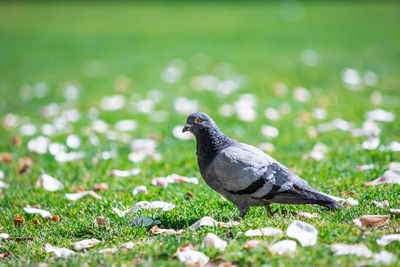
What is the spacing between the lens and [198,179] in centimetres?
396

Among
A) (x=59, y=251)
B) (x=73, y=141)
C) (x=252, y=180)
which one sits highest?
(x=252, y=180)

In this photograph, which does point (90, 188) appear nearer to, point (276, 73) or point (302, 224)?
point (302, 224)

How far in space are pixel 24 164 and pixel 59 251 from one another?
1.98 metres

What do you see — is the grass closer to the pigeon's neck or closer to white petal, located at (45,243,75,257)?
white petal, located at (45,243,75,257)

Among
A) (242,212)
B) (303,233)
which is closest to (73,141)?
(242,212)

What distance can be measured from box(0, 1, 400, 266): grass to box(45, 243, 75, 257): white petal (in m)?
0.06

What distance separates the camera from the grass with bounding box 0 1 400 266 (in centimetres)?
269

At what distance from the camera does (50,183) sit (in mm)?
3830

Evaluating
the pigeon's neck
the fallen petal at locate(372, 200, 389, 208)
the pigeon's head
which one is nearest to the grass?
the fallen petal at locate(372, 200, 389, 208)

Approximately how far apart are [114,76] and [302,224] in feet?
20.5

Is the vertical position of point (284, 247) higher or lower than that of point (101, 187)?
higher

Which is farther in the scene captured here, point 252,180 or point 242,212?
point 242,212

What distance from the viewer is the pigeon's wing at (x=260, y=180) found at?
111 inches

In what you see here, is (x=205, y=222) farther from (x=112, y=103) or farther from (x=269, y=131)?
(x=112, y=103)
